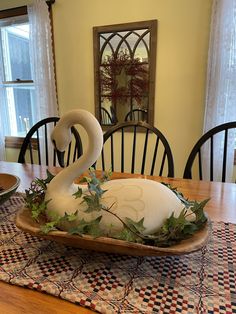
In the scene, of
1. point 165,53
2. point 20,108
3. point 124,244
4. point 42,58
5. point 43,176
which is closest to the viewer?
point 124,244

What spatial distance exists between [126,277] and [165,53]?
2.15 m

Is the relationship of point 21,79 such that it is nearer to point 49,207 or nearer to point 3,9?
point 3,9

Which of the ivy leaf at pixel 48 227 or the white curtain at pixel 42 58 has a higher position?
the white curtain at pixel 42 58

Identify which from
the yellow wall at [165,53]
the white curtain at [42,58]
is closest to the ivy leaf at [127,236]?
the yellow wall at [165,53]

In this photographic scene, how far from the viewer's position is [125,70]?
7.89ft

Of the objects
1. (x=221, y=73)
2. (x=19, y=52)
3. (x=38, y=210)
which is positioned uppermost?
(x=19, y=52)

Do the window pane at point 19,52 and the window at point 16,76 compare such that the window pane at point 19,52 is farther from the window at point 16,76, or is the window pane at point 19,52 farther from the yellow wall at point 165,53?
the yellow wall at point 165,53

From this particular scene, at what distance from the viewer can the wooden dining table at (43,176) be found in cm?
49

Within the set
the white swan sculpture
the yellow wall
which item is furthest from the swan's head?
the yellow wall

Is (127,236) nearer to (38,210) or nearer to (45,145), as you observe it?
(38,210)

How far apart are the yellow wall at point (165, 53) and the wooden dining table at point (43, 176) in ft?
4.12

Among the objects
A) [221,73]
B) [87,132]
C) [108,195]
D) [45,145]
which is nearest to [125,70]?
[221,73]

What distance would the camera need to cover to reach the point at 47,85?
2715 mm

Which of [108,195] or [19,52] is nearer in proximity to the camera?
[108,195]
